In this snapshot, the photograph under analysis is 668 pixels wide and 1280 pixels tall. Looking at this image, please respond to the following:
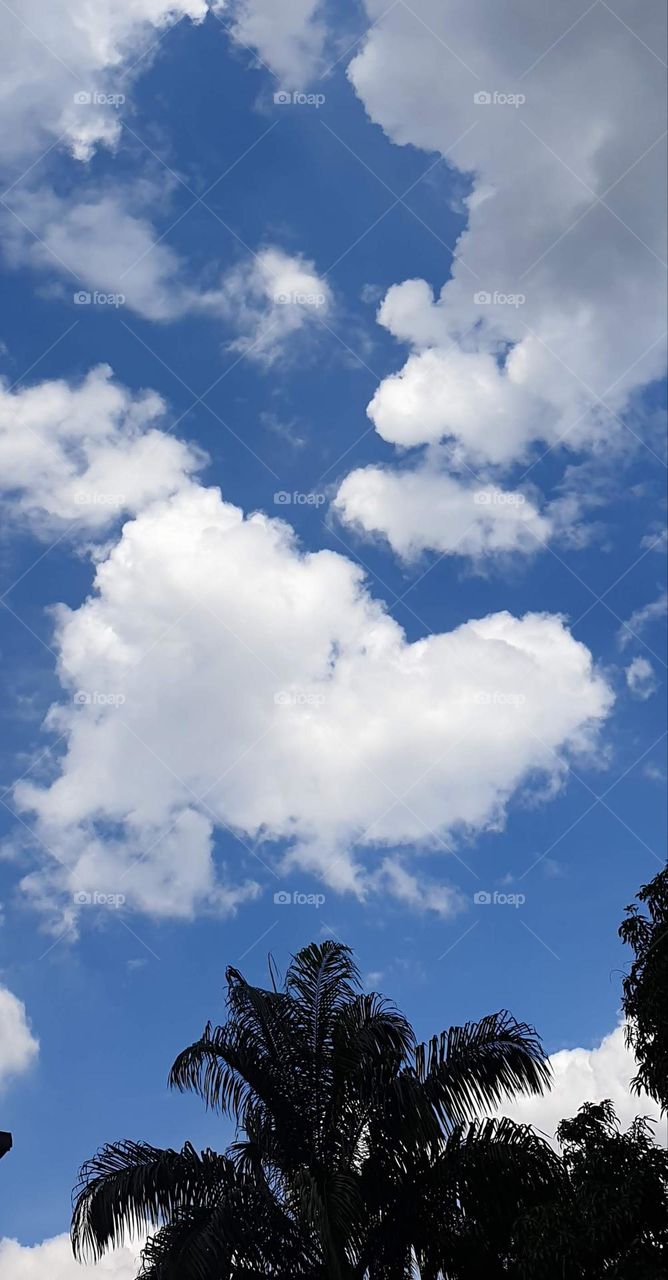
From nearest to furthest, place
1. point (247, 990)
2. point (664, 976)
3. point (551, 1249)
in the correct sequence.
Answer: point (551, 1249)
point (664, 976)
point (247, 990)

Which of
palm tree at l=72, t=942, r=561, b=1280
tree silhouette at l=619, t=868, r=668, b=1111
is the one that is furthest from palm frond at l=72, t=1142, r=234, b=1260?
tree silhouette at l=619, t=868, r=668, b=1111

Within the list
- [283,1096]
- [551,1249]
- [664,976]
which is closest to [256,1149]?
[283,1096]

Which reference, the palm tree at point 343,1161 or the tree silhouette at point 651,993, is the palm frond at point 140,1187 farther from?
the tree silhouette at point 651,993

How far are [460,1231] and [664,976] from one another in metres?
4.89

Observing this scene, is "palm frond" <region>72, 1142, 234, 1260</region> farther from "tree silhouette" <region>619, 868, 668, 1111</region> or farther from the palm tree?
"tree silhouette" <region>619, 868, 668, 1111</region>

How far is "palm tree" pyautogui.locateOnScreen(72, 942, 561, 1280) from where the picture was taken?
49.5 feet

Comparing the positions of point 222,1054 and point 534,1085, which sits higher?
point 222,1054

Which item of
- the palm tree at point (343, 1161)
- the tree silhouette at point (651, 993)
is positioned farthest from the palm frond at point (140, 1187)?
the tree silhouette at point (651, 993)

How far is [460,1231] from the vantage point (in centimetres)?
1641

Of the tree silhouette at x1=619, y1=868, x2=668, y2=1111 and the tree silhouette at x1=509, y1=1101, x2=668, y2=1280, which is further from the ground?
the tree silhouette at x1=619, y1=868, x2=668, y2=1111

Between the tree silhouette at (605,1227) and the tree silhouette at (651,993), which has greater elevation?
the tree silhouette at (651,993)

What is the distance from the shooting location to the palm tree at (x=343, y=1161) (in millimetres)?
15086

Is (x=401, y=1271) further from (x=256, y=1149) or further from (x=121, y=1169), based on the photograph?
(x=121, y=1169)

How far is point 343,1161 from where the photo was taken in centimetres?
1574
